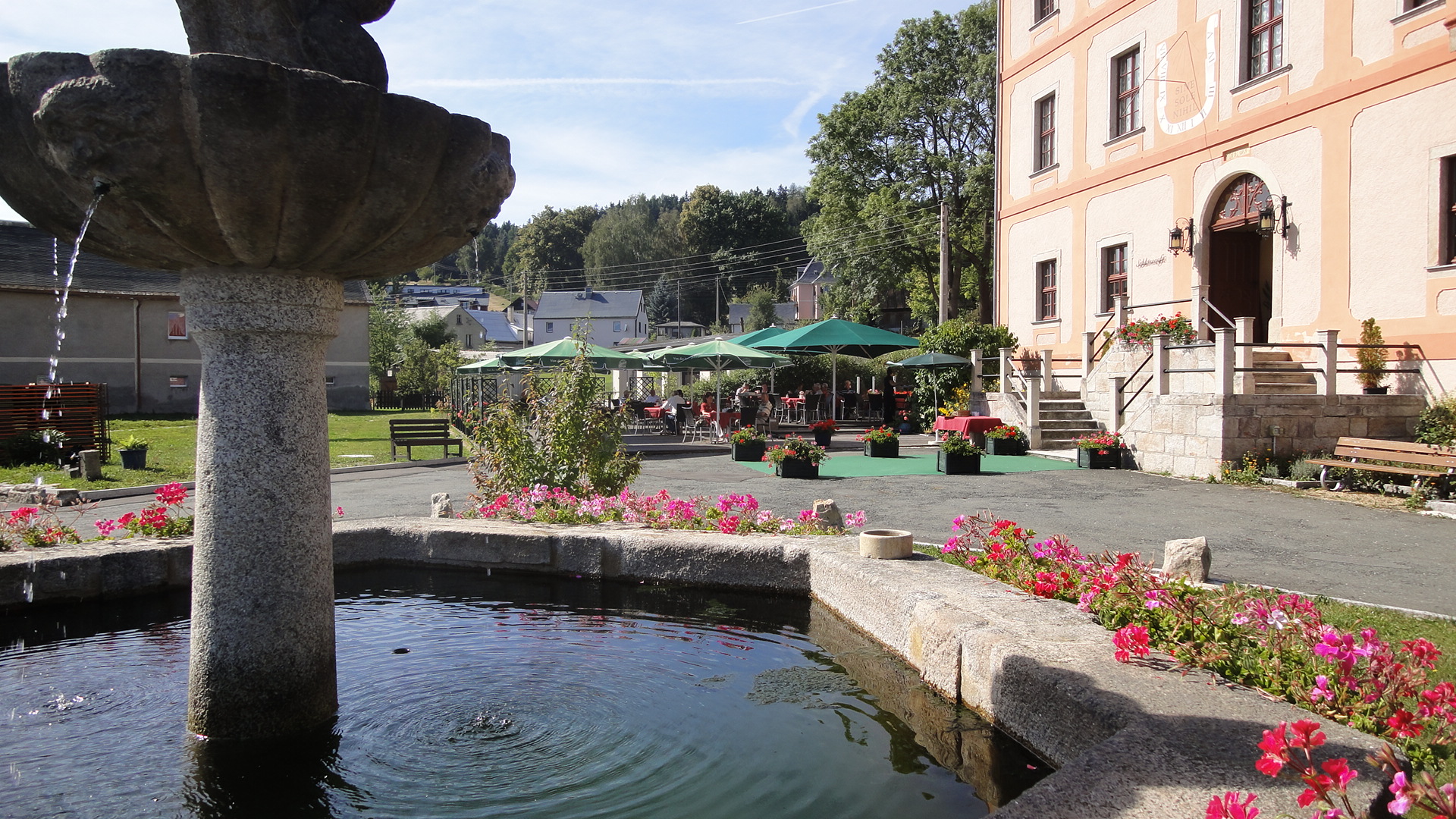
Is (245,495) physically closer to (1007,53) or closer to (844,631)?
(844,631)

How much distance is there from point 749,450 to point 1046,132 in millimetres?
11900

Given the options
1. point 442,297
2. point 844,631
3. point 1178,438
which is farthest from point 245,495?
point 442,297

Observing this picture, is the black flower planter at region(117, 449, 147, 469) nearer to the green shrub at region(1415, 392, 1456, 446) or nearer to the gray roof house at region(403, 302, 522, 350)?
the green shrub at region(1415, 392, 1456, 446)

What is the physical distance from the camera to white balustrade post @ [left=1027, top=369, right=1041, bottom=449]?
17344mm

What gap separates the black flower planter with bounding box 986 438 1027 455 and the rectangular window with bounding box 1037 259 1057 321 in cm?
648

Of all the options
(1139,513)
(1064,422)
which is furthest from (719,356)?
(1139,513)

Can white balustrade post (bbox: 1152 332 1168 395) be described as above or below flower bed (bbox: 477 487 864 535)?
above

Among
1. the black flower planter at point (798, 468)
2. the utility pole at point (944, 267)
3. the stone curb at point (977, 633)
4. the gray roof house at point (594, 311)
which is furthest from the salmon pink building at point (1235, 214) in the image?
the gray roof house at point (594, 311)

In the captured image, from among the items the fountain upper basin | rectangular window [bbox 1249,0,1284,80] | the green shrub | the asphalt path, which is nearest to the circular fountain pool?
the fountain upper basin

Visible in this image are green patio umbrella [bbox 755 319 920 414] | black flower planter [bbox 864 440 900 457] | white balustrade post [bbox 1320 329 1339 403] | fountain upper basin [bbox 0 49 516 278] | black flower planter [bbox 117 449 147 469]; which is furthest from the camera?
green patio umbrella [bbox 755 319 920 414]

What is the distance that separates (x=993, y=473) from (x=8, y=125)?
42.5ft

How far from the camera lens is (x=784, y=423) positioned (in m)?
26.8

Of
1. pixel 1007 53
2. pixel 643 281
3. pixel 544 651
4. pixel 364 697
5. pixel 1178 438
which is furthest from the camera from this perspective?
pixel 643 281

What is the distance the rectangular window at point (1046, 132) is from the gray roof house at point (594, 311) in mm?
57643
